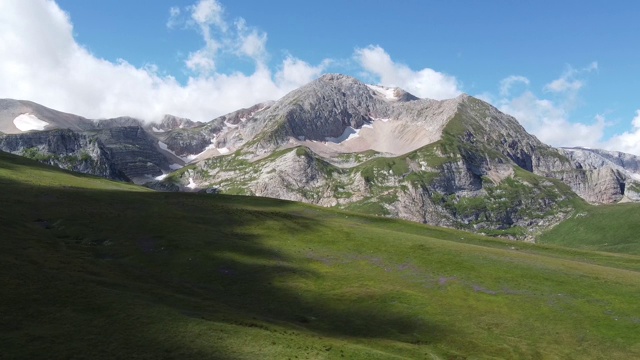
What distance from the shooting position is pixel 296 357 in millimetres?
43125

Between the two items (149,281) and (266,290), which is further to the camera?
(266,290)

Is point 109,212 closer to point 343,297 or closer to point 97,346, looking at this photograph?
point 343,297

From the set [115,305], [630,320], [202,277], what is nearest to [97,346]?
[115,305]

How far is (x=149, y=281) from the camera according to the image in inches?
2680

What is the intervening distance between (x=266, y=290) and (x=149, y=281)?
16913 millimetres

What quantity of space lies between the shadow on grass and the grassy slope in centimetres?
22

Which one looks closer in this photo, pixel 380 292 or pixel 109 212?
pixel 380 292

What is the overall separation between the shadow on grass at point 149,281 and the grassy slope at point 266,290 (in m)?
0.22

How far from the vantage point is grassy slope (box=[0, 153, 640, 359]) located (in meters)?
44.8

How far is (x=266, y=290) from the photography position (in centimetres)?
7462

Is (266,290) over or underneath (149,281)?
underneath

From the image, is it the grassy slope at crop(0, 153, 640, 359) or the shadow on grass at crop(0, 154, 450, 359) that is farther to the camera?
the grassy slope at crop(0, 153, 640, 359)

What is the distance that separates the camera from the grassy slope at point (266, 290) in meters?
44.8

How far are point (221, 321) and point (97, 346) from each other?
13.8 m
